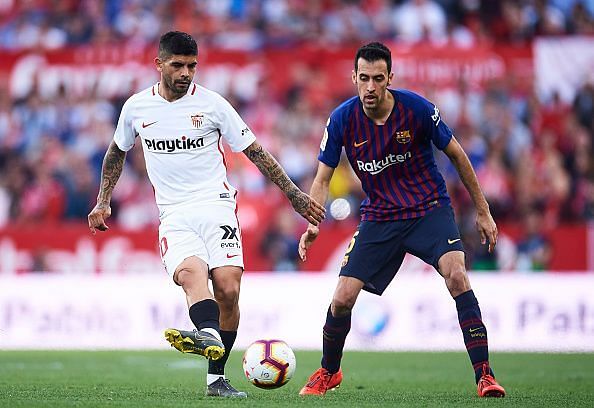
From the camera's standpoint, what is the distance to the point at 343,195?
17281 mm

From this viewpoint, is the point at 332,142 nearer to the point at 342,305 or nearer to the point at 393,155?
the point at 393,155

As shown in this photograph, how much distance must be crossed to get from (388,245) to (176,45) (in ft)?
7.48

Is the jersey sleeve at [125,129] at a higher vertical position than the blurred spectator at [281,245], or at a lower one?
higher

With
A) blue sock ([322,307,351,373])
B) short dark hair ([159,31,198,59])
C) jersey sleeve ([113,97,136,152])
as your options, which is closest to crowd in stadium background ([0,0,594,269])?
blue sock ([322,307,351,373])

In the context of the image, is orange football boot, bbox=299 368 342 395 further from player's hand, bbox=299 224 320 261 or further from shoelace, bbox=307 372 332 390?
player's hand, bbox=299 224 320 261

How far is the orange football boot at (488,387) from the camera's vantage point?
25.7 feet

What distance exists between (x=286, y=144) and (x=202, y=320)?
437 inches

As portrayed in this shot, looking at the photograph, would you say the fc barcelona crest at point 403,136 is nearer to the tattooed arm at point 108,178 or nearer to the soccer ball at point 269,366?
the soccer ball at point 269,366

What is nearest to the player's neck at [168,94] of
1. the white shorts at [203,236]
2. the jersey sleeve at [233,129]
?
the jersey sleeve at [233,129]

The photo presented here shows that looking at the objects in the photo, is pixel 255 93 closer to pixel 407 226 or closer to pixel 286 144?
pixel 286 144

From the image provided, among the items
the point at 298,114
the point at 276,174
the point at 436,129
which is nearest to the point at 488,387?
the point at 436,129

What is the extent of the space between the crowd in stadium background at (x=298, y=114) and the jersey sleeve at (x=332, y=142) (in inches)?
308

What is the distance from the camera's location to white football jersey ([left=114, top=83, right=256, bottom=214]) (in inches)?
306

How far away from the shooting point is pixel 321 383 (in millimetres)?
8461
